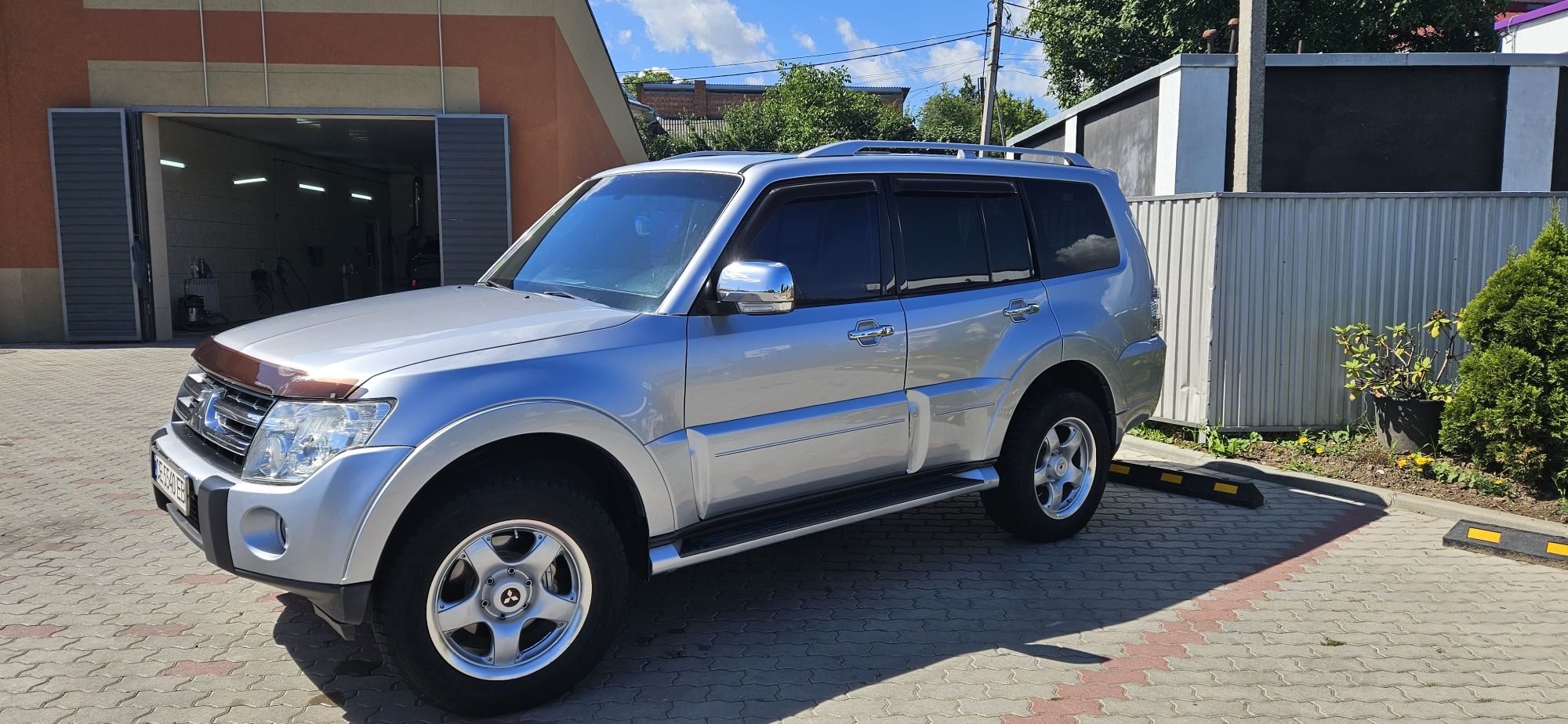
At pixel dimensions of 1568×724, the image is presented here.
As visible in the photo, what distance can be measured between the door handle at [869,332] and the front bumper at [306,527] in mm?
1937

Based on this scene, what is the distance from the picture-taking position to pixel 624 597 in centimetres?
381

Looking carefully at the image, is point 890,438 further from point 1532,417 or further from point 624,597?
point 1532,417

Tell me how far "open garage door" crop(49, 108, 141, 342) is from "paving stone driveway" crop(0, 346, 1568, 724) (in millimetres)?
10248

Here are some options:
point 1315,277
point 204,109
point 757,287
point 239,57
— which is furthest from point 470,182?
point 757,287

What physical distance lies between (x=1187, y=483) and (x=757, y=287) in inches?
161

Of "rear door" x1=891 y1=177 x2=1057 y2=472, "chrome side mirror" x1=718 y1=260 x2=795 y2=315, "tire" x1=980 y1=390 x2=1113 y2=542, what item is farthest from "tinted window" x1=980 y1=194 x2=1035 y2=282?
"chrome side mirror" x1=718 y1=260 x2=795 y2=315

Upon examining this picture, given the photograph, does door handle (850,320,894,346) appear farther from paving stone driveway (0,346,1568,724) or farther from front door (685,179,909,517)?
paving stone driveway (0,346,1568,724)

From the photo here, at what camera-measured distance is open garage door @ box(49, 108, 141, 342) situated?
591 inches

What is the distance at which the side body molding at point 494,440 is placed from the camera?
3.25 meters

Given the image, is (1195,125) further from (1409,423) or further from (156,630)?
(156,630)

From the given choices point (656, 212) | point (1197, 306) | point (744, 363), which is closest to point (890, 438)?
point (744, 363)

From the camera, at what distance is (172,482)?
3.74m

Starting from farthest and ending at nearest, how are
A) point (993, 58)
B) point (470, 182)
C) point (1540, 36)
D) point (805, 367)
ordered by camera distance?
1. point (993, 58)
2. point (1540, 36)
3. point (470, 182)
4. point (805, 367)

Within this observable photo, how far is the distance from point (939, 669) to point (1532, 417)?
476cm
